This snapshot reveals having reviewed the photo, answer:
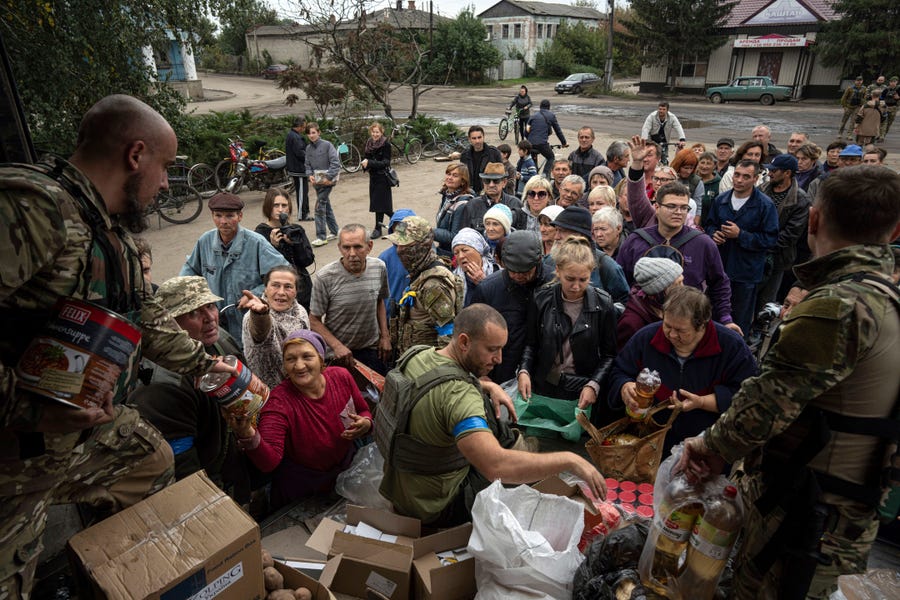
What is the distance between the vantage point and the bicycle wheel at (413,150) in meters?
15.6

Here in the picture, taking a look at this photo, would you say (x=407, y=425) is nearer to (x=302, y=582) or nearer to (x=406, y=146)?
(x=302, y=582)

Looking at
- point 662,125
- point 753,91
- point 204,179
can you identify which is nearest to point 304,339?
point 662,125

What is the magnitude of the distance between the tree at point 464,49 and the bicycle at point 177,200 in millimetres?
33874

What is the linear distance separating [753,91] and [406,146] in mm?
23487

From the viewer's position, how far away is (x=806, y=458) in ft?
5.87

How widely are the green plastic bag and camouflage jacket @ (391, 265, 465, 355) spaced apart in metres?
0.72

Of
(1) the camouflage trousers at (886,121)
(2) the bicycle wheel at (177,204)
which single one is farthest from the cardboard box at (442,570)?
(1) the camouflage trousers at (886,121)

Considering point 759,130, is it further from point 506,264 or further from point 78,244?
point 78,244

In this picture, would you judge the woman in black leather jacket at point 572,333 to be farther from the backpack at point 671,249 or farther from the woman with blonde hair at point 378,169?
the woman with blonde hair at point 378,169

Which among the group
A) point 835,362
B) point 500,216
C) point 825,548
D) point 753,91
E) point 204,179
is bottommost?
point 204,179

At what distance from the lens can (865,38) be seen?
87.0ft

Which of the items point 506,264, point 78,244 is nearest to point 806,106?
point 506,264

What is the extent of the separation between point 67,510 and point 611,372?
10.6 feet

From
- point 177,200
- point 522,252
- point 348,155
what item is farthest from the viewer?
point 348,155
